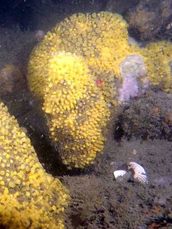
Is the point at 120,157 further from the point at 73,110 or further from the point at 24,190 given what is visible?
the point at 24,190

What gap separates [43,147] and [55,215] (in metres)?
1.24

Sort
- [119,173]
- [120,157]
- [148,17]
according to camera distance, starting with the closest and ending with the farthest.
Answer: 1. [119,173]
2. [120,157]
3. [148,17]

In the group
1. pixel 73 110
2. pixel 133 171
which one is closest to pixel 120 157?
pixel 133 171

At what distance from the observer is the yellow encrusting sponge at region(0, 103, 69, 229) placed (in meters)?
2.06

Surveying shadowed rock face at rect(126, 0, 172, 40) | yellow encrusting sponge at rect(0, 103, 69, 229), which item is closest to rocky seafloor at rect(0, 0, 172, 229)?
shadowed rock face at rect(126, 0, 172, 40)

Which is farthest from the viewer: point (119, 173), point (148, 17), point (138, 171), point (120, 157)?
point (148, 17)

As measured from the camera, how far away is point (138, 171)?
2893mm

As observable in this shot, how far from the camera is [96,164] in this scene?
3.41 m

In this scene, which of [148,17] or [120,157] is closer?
[120,157]

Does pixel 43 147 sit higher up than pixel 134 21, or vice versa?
pixel 134 21

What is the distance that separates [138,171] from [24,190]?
143 centimetres

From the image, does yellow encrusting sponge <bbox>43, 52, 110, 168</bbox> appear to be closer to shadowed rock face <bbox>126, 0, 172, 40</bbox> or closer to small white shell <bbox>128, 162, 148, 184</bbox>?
small white shell <bbox>128, 162, 148, 184</bbox>

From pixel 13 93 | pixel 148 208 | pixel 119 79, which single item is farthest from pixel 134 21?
pixel 148 208

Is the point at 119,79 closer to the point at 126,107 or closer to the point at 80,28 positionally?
the point at 126,107
